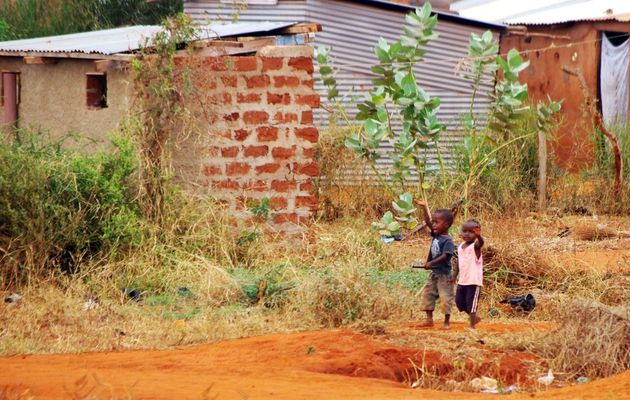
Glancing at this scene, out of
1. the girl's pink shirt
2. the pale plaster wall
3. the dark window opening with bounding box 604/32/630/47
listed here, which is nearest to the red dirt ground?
the girl's pink shirt

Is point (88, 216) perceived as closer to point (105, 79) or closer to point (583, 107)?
point (105, 79)

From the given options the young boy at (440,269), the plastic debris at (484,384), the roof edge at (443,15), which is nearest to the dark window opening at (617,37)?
the roof edge at (443,15)

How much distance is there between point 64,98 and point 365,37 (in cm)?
617

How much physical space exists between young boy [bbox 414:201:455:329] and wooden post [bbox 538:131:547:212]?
20.2 feet

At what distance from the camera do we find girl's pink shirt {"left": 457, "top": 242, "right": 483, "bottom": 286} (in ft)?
23.8

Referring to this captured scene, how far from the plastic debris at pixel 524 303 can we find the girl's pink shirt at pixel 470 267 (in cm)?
124

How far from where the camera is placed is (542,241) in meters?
11.6

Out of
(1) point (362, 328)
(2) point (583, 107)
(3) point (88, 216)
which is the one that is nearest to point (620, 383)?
(1) point (362, 328)

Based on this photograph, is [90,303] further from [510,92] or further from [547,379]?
[510,92]

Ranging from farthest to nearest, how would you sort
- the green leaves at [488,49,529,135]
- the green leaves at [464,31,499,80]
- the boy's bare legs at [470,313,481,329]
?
the green leaves at [464,31,499,80] → the green leaves at [488,49,529,135] → the boy's bare legs at [470,313,481,329]

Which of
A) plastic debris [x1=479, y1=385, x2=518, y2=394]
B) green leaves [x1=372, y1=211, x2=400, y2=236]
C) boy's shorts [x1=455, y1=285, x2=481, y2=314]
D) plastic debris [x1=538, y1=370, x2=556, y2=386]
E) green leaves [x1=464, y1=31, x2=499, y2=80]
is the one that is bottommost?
plastic debris [x1=479, y1=385, x2=518, y2=394]

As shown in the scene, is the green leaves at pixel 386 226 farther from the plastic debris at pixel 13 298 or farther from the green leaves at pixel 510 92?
the plastic debris at pixel 13 298

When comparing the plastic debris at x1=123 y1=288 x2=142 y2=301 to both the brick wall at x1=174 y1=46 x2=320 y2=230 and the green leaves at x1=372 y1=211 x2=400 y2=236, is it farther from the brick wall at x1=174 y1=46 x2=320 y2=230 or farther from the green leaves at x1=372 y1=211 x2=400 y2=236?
the green leaves at x1=372 y1=211 x2=400 y2=236

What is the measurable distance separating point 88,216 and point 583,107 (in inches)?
297
